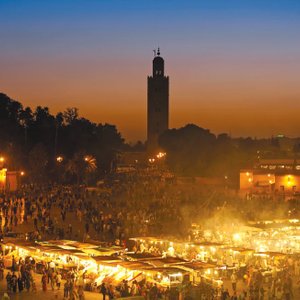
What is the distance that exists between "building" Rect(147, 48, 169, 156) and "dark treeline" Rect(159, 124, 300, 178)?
12607 mm

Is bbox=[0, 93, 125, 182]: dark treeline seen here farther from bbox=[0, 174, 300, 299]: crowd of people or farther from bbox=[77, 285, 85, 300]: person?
bbox=[77, 285, 85, 300]: person

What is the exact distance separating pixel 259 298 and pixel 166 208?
764 inches

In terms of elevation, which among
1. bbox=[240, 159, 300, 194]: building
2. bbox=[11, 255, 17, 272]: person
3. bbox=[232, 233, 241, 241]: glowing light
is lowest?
bbox=[11, 255, 17, 272]: person

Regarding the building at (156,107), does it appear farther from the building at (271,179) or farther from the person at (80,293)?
the person at (80,293)

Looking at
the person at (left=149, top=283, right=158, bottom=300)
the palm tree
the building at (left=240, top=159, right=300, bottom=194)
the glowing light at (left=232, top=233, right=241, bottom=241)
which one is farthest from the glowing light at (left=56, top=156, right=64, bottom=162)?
the person at (left=149, top=283, right=158, bottom=300)

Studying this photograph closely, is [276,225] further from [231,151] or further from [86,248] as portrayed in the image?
[231,151]

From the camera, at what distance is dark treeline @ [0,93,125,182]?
58.5 m

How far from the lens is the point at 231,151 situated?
241 ft

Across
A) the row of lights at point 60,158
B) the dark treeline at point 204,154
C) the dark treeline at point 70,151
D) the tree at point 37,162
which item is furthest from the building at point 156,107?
the tree at point 37,162

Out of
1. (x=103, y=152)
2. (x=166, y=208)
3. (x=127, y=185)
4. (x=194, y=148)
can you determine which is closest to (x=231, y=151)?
(x=194, y=148)

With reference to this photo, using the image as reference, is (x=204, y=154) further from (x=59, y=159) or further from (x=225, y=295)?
(x=225, y=295)

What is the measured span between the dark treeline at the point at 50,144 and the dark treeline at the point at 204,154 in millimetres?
9179

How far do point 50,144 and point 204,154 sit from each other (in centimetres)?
1813

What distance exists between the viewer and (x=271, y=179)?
6166 centimetres
